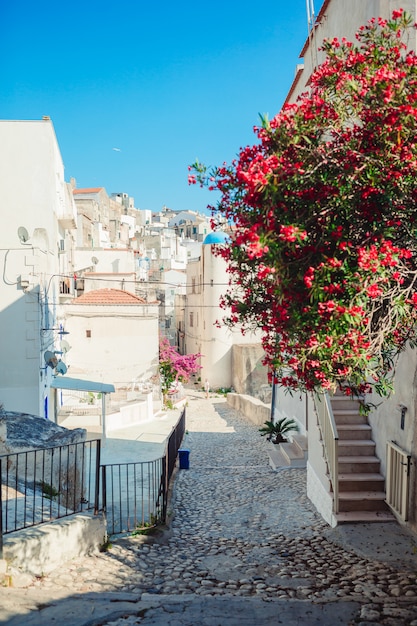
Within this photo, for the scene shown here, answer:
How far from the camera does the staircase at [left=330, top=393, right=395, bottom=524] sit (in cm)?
835

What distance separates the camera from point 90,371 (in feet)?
93.6

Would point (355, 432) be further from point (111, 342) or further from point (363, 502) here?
point (111, 342)

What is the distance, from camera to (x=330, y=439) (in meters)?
8.92

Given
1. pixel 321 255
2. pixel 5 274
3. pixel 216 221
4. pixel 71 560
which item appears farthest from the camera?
pixel 5 274

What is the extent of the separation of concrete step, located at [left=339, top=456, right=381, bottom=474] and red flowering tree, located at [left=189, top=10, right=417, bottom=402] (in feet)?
14.3

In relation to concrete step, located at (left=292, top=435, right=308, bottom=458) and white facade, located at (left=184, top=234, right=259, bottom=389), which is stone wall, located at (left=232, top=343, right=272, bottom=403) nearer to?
white facade, located at (left=184, top=234, right=259, bottom=389)

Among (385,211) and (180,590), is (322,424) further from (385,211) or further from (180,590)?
(385,211)

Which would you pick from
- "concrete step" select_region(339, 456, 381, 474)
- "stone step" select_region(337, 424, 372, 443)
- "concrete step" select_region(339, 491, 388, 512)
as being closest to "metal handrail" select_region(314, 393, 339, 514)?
"concrete step" select_region(339, 491, 388, 512)

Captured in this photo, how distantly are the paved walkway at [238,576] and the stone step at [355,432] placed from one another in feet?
5.14

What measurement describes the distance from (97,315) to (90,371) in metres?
3.07

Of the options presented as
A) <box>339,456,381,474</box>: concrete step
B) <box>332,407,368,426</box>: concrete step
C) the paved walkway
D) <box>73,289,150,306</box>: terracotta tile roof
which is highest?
<box>73,289,150,306</box>: terracotta tile roof

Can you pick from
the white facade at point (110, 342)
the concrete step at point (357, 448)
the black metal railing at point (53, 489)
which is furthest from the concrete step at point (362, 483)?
the white facade at point (110, 342)

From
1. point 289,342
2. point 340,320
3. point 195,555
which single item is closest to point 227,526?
point 195,555

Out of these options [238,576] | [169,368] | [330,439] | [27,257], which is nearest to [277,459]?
[330,439]
